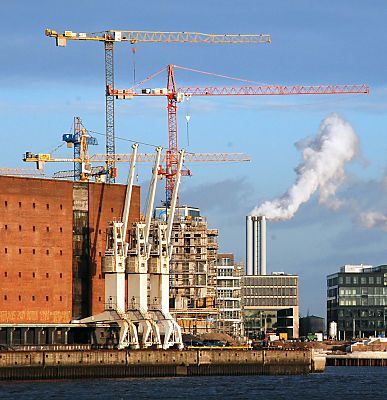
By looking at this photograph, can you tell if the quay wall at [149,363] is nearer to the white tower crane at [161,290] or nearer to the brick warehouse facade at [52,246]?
the white tower crane at [161,290]

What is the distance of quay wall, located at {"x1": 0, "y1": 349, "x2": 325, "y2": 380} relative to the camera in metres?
147

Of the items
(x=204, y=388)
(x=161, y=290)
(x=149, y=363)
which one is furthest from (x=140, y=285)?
(x=204, y=388)

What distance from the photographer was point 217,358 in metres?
163

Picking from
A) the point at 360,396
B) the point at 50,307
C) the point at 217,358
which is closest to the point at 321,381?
the point at 217,358

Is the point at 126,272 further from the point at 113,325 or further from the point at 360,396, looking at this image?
the point at 360,396

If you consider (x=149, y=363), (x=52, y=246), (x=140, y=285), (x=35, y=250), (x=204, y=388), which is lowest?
(x=204, y=388)

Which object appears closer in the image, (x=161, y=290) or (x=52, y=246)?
(x=52, y=246)

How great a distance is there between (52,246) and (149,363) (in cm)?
2068

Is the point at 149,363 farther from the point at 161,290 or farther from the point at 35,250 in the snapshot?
the point at 35,250

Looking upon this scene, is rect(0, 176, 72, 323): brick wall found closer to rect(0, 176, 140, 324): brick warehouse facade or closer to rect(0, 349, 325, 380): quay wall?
rect(0, 176, 140, 324): brick warehouse facade

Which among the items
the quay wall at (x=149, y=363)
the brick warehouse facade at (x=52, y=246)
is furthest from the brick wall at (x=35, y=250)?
the quay wall at (x=149, y=363)

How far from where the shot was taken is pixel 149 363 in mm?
156875

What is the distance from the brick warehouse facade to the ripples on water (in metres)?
19.7

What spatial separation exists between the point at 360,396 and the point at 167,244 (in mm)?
44967
